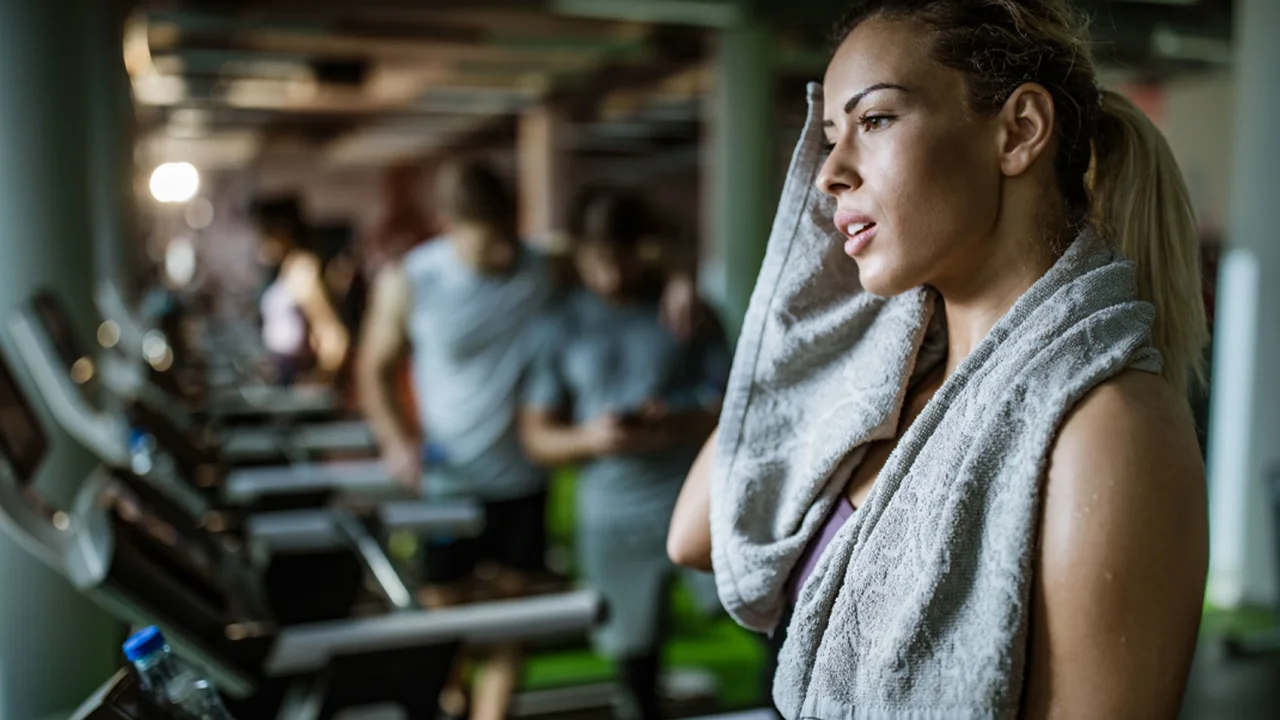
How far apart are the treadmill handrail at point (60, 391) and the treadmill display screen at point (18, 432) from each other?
1.33 ft

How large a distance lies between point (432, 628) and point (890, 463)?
1436mm

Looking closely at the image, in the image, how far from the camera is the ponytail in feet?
3.17

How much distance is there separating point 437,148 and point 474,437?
13.6 meters

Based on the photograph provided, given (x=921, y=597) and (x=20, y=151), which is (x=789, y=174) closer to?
(x=921, y=597)

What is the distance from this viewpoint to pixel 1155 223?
3.21 feet

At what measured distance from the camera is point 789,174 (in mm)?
1153

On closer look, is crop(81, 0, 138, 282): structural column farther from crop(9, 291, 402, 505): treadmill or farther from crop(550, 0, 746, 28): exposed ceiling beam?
crop(550, 0, 746, 28): exposed ceiling beam

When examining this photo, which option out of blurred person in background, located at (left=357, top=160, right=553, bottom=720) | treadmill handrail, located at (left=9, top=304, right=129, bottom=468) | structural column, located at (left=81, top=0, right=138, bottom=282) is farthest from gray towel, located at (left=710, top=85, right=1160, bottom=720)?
structural column, located at (left=81, top=0, right=138, bottom=282)

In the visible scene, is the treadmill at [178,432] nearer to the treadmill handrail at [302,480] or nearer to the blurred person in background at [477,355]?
the treadmill handrail at [302,480]

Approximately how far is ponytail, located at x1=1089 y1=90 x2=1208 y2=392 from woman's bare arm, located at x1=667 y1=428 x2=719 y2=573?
0.42 m

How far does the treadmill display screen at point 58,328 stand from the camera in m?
2.42

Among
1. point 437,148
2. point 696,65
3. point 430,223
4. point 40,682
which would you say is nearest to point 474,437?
point 40,682

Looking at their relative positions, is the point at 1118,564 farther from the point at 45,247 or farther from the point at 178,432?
the point at 45,247

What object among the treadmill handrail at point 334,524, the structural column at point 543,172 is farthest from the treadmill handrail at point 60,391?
the structural column at point 543,172
